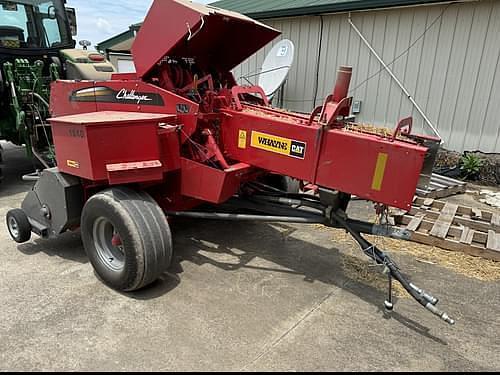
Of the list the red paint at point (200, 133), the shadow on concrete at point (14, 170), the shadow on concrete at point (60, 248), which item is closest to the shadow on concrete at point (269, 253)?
the red paint at point (200, 133)

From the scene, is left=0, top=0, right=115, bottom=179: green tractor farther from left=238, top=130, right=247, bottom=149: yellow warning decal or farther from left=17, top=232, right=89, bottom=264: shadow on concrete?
left=238, top=130, right=247, bottom=149: yellow warning decal

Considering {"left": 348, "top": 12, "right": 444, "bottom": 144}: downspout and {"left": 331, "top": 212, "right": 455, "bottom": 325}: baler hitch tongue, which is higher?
{"left": 348, "top": 12, "right": 444, "bottom": 144}: downspout

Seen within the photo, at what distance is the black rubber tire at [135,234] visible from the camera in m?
2.91

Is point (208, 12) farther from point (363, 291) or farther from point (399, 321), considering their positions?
point (399, 321)

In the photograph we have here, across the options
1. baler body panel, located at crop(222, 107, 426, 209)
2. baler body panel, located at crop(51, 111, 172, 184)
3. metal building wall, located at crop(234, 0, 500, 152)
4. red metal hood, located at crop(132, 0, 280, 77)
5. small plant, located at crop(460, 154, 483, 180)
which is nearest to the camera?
baler body panel, located at crop(222, 107, 426, 209)

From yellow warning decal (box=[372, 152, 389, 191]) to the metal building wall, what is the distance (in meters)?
5.12

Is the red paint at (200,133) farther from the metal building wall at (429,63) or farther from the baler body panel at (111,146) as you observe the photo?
the metal building wall at (429,63)

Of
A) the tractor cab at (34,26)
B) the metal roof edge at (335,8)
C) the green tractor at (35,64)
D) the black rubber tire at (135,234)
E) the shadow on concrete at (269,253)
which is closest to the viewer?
the black rubber tire at (135,234)

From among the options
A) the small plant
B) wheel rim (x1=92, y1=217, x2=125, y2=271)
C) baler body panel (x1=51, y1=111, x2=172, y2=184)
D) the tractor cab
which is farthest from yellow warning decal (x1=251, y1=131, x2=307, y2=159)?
the small plant

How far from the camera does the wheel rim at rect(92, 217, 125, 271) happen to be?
3.25 m

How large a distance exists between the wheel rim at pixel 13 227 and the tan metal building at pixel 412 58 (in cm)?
646

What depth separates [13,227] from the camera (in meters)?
3.81

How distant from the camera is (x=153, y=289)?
315 cm

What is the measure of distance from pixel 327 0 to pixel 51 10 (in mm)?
5326
